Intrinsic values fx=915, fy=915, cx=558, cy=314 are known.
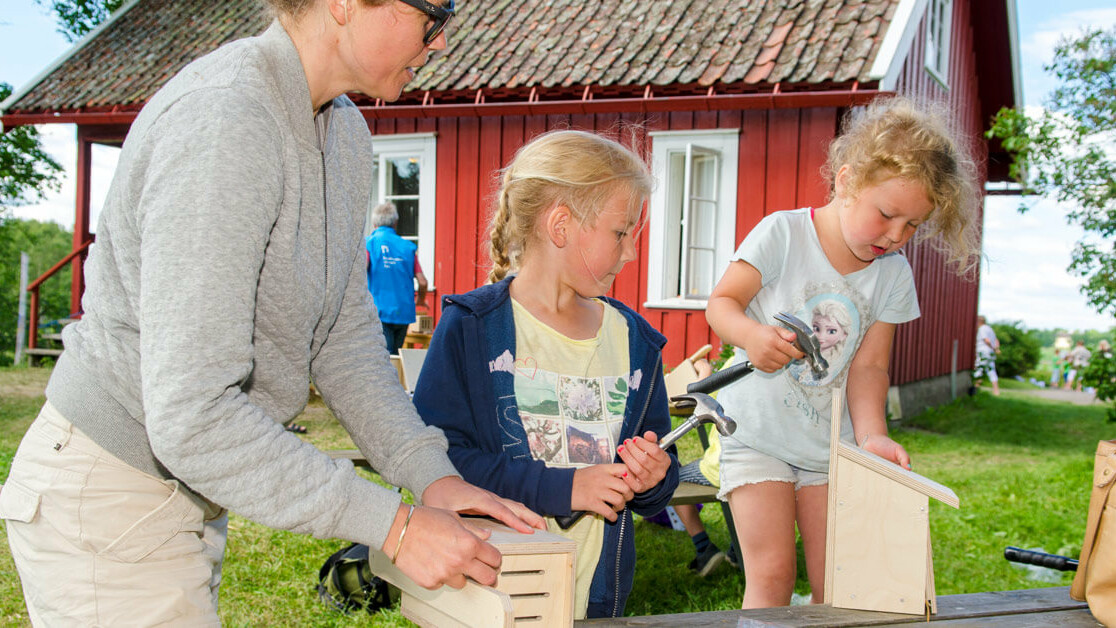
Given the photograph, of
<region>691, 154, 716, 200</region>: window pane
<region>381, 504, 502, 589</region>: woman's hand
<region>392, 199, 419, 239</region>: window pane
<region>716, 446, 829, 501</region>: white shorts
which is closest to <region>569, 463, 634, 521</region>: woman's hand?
<region>381, 504, 502, 589</region>: woman's hand

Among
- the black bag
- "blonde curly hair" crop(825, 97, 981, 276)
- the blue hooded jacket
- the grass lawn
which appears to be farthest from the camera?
the grass lawn

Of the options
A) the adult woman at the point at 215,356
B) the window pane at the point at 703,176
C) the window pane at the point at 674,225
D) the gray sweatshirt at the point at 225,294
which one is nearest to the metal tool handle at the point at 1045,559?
the adult woman at the point at 215,356

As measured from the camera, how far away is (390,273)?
833 cm

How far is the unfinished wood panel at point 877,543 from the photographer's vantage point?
1.78 meters

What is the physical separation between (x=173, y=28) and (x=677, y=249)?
8.60m

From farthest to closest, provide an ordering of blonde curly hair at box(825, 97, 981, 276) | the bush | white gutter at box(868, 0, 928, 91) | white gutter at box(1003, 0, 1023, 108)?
1. the bush
2. white gutter at box(1003, 0, 1023, 108)
3. white gutter at box(868, 0, 928, 91)
4. blonde curly hair at box(825, 97, 981, 276)

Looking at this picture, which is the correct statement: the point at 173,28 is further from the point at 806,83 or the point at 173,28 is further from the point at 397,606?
the point at 397,606

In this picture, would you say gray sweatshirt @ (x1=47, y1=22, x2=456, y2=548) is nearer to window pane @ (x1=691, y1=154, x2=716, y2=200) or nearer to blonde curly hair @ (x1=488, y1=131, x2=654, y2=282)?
blonde curly hair @ (x1=488, y1=131, x2=654, y2=282)

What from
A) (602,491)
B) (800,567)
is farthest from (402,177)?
(602,491)

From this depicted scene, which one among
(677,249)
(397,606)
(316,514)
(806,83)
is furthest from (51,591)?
(677,249)

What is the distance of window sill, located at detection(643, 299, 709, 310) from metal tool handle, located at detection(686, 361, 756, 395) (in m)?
7.31

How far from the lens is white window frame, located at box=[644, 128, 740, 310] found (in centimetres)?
935

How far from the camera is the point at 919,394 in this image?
12453mm

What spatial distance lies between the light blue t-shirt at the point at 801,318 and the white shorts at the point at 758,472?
0.07 ft
